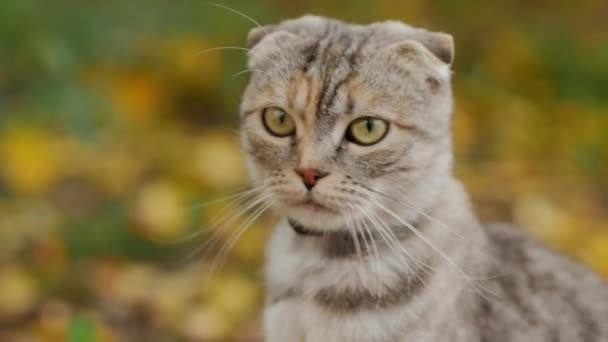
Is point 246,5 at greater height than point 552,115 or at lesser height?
greater

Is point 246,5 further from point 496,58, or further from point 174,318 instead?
point 174,318

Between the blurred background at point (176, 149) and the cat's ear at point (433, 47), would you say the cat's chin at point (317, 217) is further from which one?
the blurred background at point (176, 149)

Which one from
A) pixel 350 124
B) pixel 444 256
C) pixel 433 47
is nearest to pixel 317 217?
pixel 350 124

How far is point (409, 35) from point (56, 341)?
1.73m

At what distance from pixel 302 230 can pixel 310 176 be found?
0.24 m

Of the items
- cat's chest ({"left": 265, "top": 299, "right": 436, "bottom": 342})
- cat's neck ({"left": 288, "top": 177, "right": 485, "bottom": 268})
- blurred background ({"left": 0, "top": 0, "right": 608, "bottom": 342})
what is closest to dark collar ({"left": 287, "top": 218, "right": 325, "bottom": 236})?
cat's neck ({"left": 288, "top": 177, "right": 485, "bottom": 268})

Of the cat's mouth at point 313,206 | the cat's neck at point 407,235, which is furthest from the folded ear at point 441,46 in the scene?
the cat's mouth at point 313,206

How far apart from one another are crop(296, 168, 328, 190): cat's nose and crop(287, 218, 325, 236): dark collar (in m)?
0.17

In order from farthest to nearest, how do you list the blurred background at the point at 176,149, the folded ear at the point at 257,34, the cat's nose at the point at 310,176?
the blurred background at the point at 176,149, the folded ear at the point at 257,34, the cat's nose at the point at 310,176

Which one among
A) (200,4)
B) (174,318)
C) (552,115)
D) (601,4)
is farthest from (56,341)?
(601,4)

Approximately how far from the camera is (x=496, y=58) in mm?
5184

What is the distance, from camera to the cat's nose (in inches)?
84.9

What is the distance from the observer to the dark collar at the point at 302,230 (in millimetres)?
2324

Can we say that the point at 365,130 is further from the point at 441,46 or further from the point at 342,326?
the point at 342,326
